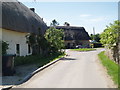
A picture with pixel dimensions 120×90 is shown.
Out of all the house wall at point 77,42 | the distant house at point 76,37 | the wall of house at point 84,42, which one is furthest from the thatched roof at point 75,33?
the wall of house at point 84,42

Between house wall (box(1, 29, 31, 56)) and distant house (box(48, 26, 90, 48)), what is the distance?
34720 millimetres

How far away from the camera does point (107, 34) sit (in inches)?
603

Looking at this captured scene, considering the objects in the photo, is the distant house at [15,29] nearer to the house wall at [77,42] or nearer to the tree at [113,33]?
the tree at [113,33]

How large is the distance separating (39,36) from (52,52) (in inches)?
181

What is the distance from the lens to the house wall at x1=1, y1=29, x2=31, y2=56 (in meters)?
16.7

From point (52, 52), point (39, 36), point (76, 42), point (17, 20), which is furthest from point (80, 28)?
point (17, 20)

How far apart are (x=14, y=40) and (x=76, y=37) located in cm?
4019

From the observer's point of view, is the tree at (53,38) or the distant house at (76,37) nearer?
the tree at (53,38)

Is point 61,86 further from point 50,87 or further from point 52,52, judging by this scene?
point 52,52

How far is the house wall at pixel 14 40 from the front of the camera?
16719 mm

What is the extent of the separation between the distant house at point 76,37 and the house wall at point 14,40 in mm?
34720

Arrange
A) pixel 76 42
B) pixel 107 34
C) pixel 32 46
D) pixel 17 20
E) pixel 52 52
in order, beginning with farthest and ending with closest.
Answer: pixel 76 42 < pixel 52 52 < pixel 32 46 < pixel 17 20 < pixel 107 34

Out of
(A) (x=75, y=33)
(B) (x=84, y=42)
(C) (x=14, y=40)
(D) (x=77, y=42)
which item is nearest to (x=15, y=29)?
(C) (x=14, y=40)

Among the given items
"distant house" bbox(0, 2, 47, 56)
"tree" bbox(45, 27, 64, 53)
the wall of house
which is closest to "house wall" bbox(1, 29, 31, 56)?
"distant house" bbox(0, 2, 47, 56)
